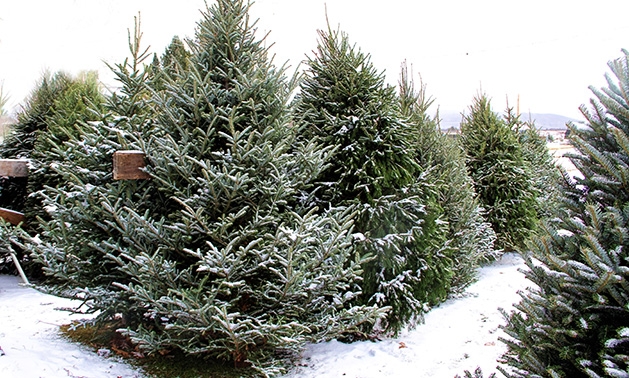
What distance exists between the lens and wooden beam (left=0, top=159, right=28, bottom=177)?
6.38 m

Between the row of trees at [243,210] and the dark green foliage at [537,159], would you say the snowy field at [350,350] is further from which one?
the dark green foliage at [537,159]

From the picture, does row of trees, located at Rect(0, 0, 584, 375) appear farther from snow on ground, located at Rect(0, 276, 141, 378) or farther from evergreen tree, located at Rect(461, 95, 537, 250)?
evergreen tree, located at Rect(461, 95, 537, 250)

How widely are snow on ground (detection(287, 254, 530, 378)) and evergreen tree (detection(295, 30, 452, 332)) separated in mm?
304

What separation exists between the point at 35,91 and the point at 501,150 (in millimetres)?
8661

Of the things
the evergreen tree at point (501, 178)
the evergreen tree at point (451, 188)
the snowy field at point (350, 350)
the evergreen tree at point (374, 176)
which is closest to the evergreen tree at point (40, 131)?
the snowy field at point (350, 350)

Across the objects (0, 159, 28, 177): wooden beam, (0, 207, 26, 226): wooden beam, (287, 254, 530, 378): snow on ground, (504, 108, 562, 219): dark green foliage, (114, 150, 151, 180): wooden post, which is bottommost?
(287, 254, 530, 378): snow on ground

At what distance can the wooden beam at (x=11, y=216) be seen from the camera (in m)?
6.43

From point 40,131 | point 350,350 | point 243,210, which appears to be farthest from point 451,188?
point 40,131

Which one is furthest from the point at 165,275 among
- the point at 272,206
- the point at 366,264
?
the point at 366,264

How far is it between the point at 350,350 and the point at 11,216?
18.6 ft

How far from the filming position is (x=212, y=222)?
3352 millimetres

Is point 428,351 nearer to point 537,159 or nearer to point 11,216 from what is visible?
point 11,216

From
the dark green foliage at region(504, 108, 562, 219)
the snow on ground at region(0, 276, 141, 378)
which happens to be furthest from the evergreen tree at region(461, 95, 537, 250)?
the snow on ground at region(0, 276, 141, 378)

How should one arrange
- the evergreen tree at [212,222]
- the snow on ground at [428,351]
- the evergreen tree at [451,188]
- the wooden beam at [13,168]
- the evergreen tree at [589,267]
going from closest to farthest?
1. the evergreen tree at [589,267]
2. the evergreen tree at [212,222]
3. the snow on ground at [428,351]
4. the evergreen tree at [451,188]
5. the wooden beam at [13,168]
